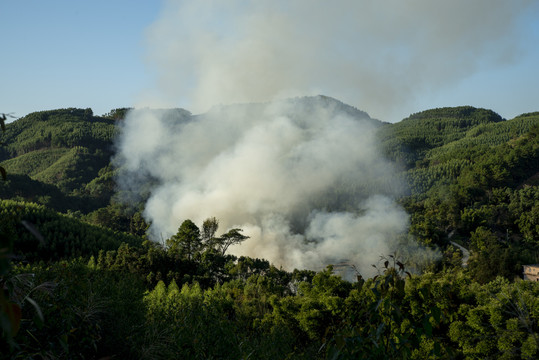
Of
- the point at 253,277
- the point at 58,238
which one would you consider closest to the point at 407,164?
the point at 253,277

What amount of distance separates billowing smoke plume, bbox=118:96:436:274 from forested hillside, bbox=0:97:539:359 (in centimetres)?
512

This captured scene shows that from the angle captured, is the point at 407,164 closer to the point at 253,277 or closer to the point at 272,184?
the point at 272,184

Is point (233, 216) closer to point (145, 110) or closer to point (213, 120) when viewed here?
point (213, 120)

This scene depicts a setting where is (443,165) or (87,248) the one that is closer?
(87,248)

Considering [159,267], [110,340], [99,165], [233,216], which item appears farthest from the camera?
[99,165]

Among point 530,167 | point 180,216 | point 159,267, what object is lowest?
point 159,267

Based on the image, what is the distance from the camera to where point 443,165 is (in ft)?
348

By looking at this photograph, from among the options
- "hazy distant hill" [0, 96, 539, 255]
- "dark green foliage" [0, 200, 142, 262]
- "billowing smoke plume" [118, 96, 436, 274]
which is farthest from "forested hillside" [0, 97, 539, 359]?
"billowing smoke plume" [118, 96, 436, 274]

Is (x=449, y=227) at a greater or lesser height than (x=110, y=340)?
greater

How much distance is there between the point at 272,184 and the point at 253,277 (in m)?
55.9

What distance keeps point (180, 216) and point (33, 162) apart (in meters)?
85.6

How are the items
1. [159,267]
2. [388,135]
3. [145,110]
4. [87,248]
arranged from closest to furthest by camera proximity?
1. [159,267]
2. [87,248]
3. [388,135]
4. [145,110]

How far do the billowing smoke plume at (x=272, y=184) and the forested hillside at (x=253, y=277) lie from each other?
5.12 meters

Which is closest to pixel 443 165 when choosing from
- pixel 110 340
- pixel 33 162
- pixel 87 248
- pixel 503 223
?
pixel 503 223
